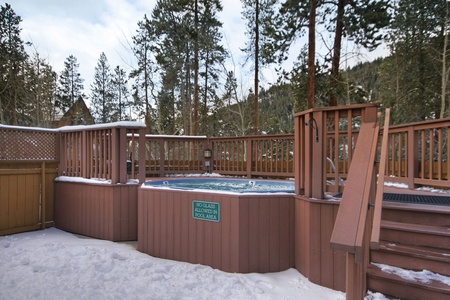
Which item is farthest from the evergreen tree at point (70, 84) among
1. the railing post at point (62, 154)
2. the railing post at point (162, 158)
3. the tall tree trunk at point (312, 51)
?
the tall tree trunk at point (312, 51)

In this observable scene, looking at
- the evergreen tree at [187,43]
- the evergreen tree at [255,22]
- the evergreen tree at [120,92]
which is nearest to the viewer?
the evergreen tree at [255,22]

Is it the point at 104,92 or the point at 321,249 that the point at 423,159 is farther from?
the point at 104,92

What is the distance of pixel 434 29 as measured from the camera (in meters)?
10.7

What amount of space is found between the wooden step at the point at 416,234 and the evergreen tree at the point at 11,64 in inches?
660

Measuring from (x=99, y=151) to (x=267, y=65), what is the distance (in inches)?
357

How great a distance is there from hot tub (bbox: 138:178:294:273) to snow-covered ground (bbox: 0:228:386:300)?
14 centimetres

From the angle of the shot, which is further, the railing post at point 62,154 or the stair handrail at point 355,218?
the railing post at point 62,154

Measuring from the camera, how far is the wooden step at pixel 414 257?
2.17 metres

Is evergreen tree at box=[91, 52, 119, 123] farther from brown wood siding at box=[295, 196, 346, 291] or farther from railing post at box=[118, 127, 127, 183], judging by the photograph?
brown wood siding at box=[295, 196, 346, 291]

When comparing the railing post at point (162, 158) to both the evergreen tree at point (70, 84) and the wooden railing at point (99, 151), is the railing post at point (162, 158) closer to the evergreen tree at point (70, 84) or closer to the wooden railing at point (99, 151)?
the wooden railing at point (99, 151)

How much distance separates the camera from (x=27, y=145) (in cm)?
494

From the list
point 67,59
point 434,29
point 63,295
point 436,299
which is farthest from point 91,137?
point 67,59

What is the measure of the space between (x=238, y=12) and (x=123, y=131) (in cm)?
1086

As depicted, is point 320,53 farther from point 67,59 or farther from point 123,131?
point 67,59
